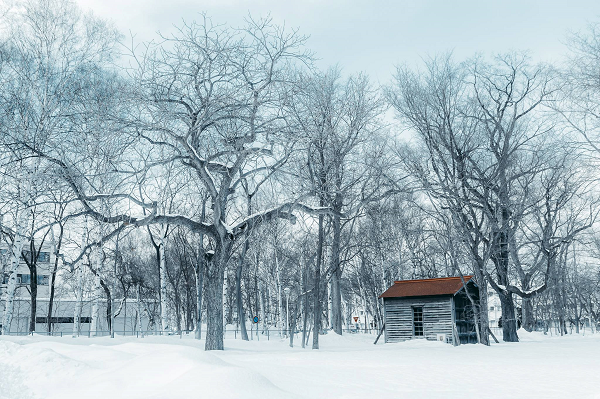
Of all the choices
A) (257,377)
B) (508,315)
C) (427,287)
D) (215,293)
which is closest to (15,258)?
(215,293)

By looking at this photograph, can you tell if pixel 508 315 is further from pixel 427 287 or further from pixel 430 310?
pixel 427 287

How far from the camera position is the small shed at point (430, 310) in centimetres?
2641

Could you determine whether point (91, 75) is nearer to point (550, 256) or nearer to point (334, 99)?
point (334, 99)

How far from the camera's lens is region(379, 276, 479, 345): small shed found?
86.6 ft

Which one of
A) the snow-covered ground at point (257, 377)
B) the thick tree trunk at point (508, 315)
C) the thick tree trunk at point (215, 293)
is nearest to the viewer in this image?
the snow-covered ground at point (257, 377)

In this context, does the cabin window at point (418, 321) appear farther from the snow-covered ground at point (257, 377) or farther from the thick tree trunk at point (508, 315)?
the snow-covered ground at point (257, 377)

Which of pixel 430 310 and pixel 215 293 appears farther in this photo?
pixel 430 310

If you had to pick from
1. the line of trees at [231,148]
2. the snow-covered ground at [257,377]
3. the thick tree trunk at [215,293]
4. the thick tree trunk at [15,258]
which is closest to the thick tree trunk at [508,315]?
the line of trees at [231,148]

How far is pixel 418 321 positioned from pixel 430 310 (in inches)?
43.5

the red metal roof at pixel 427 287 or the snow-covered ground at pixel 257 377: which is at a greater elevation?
the red metal roof at pixel 427 287

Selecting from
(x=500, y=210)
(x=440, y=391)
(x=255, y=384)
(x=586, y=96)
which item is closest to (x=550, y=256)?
(x=500, y=210)

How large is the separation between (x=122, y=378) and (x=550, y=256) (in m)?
23.2

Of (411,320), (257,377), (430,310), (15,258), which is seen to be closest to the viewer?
(257,377)

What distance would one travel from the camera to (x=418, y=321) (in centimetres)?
2770
